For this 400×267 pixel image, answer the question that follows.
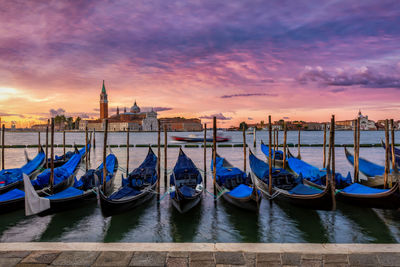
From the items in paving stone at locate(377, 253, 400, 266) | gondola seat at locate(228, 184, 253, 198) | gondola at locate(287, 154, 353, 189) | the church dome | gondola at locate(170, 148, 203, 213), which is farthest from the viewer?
the church dome

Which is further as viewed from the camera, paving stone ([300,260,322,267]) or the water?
the water

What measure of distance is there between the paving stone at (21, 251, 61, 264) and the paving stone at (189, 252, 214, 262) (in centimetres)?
180

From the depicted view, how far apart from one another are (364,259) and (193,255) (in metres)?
2.16

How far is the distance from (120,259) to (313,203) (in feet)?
15.3

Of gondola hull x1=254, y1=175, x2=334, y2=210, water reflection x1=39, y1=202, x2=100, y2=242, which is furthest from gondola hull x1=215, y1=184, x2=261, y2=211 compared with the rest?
water reflection x1=39, y1=202, x2=100, y2=242

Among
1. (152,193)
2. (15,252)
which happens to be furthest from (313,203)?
(15,252)

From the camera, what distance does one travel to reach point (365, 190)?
23.2ft

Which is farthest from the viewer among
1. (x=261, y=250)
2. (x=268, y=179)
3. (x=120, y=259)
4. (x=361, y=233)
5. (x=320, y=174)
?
(x=320, y=174)

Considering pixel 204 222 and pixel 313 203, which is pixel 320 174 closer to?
pixel 313 203

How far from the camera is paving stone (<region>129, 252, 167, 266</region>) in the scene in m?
3.61

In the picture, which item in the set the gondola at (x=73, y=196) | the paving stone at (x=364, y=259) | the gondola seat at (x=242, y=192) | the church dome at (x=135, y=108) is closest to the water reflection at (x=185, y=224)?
the gondola seat at (x=242, y=192)

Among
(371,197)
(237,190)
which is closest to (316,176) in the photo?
(371,197)

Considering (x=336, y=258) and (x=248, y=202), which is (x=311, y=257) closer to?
(x=336, y=258)

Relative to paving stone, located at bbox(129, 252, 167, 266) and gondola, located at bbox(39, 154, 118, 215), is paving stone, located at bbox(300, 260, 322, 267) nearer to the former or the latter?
paving stone, located at bbox(129, 252, 167, 266)
